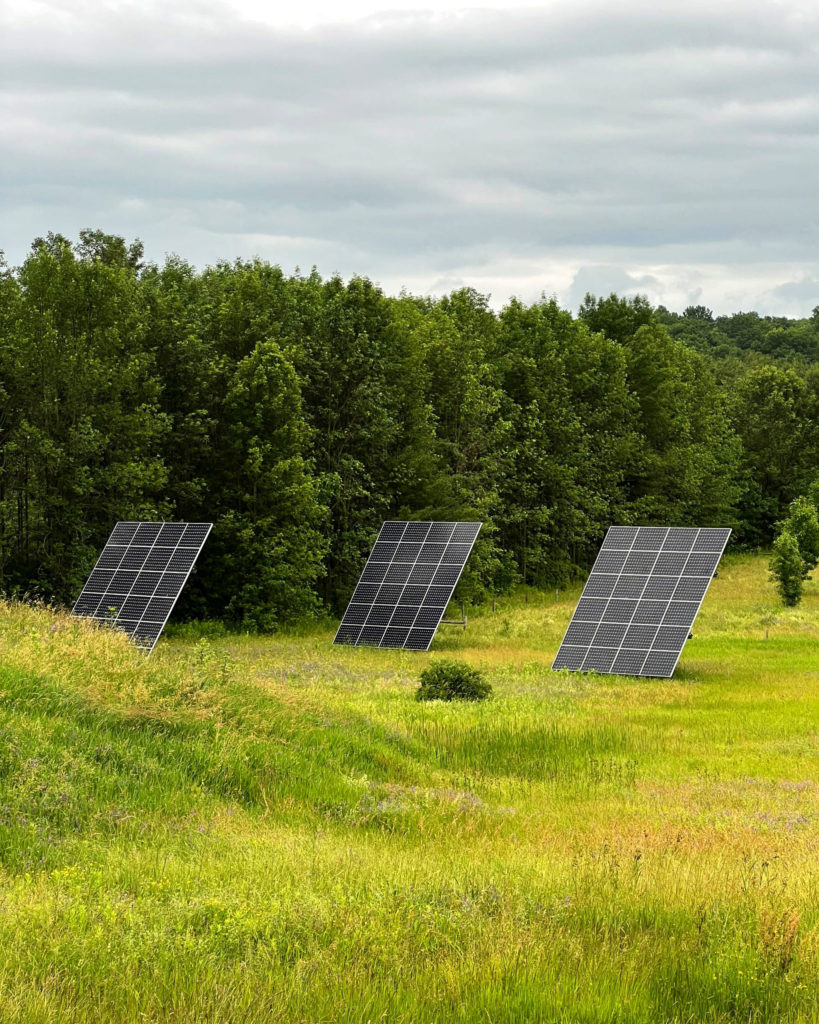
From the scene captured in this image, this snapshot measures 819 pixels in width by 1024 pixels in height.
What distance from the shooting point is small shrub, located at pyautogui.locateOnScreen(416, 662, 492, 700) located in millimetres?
27125

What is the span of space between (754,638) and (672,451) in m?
40.7

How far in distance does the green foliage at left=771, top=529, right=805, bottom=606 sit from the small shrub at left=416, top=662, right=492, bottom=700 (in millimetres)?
31595

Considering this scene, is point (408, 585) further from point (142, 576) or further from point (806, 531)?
point (806, 531)

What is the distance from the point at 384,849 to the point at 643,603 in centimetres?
2386

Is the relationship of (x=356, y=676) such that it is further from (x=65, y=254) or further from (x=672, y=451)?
(x=672, y=451)

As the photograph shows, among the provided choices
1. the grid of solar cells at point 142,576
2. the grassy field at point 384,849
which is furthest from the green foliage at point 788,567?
the grid of solar cells at point 142,576

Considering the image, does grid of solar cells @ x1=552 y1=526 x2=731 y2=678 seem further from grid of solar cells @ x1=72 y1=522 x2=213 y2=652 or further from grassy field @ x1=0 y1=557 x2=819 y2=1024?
grid of solar cells @ x1=72 y1=522 x2=213 y2=652

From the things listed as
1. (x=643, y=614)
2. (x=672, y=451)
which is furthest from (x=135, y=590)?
(x=672, y=451)

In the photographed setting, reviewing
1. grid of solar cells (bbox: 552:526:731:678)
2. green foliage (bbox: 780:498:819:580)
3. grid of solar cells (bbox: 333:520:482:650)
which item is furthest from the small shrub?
green foliage (bbox: 780:498:819:580)

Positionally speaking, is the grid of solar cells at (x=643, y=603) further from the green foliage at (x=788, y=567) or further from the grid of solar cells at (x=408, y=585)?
the green foliage at (x=788, y=567)

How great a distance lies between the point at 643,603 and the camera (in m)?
35.1

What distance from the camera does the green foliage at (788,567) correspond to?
5419 centimetres

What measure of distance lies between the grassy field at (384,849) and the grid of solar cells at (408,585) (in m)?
10.8

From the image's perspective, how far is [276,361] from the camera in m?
44.8
